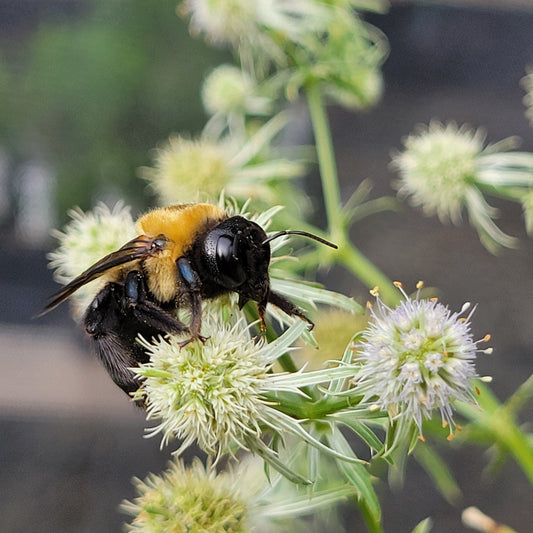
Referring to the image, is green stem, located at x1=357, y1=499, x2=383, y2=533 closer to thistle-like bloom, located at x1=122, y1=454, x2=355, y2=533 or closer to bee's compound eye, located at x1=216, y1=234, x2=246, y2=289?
thistle-like bloom, located at x1=122, y1=454, x2=355, y2=533

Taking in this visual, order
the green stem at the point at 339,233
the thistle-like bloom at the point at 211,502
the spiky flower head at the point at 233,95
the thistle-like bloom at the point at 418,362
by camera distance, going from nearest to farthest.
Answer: the thistle-like bloom at the point at 418,362, the thistle-like bloom at the point at 211,502, the green stem at the point at 339,233, the spiky flower head at the point at 233,95

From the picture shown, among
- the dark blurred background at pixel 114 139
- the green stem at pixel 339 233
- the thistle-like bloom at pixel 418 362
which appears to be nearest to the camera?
the thistle-like bloom at pixel 418 362

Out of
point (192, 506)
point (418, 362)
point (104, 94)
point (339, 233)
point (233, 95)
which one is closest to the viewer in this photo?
point (418, 362)

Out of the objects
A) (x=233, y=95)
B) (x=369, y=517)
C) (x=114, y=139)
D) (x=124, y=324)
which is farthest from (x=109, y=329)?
(x=114, y=139)

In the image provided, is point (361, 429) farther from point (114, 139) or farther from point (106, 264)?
point (114, 139)

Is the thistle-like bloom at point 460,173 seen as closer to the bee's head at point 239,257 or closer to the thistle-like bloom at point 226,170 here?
the thistle-like bloom at point 226,170

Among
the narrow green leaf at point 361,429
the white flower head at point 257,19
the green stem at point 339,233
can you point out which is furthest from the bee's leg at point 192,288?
the white flower head at point 257,19

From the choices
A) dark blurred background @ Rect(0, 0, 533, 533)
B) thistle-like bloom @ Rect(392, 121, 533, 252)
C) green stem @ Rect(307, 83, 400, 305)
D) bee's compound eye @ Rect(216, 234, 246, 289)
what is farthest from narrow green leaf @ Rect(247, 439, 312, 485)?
dark blurred background @ Rect(0, 0, 533, 533)
